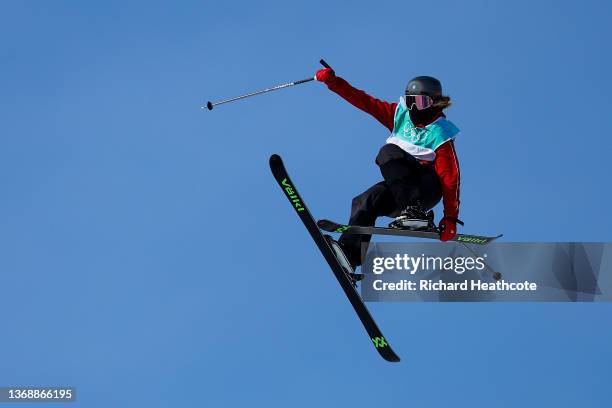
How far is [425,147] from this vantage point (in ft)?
54.6

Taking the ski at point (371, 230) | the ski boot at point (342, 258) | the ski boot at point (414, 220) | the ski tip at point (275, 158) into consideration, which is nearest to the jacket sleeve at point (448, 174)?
the ski boot at point (414, 220)

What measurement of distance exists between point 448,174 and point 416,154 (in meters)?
0.52

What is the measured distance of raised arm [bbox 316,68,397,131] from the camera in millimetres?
16641

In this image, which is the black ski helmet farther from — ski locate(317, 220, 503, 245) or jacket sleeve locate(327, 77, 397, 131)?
ski locate(317, 220, 503, 245)

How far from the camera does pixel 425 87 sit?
1647 centimetres

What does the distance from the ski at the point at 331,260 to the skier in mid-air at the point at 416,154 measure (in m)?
0.58

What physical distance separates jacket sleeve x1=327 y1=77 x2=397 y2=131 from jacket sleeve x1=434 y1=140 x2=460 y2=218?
2.79 ft

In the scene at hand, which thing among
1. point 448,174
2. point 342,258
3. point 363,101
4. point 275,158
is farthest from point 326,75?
point 342,258

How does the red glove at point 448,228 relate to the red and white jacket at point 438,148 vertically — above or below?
below

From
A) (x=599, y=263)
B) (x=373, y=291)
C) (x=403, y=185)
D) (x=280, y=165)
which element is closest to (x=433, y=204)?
(x=403, y=185)

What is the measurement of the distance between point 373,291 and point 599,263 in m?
4.43

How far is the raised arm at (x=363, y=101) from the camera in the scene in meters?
16.6

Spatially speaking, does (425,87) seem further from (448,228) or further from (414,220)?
(448,228)

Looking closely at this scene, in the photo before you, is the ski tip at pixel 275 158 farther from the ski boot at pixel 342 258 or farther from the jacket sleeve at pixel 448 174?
the jacket sleeve at pixel 448 174
